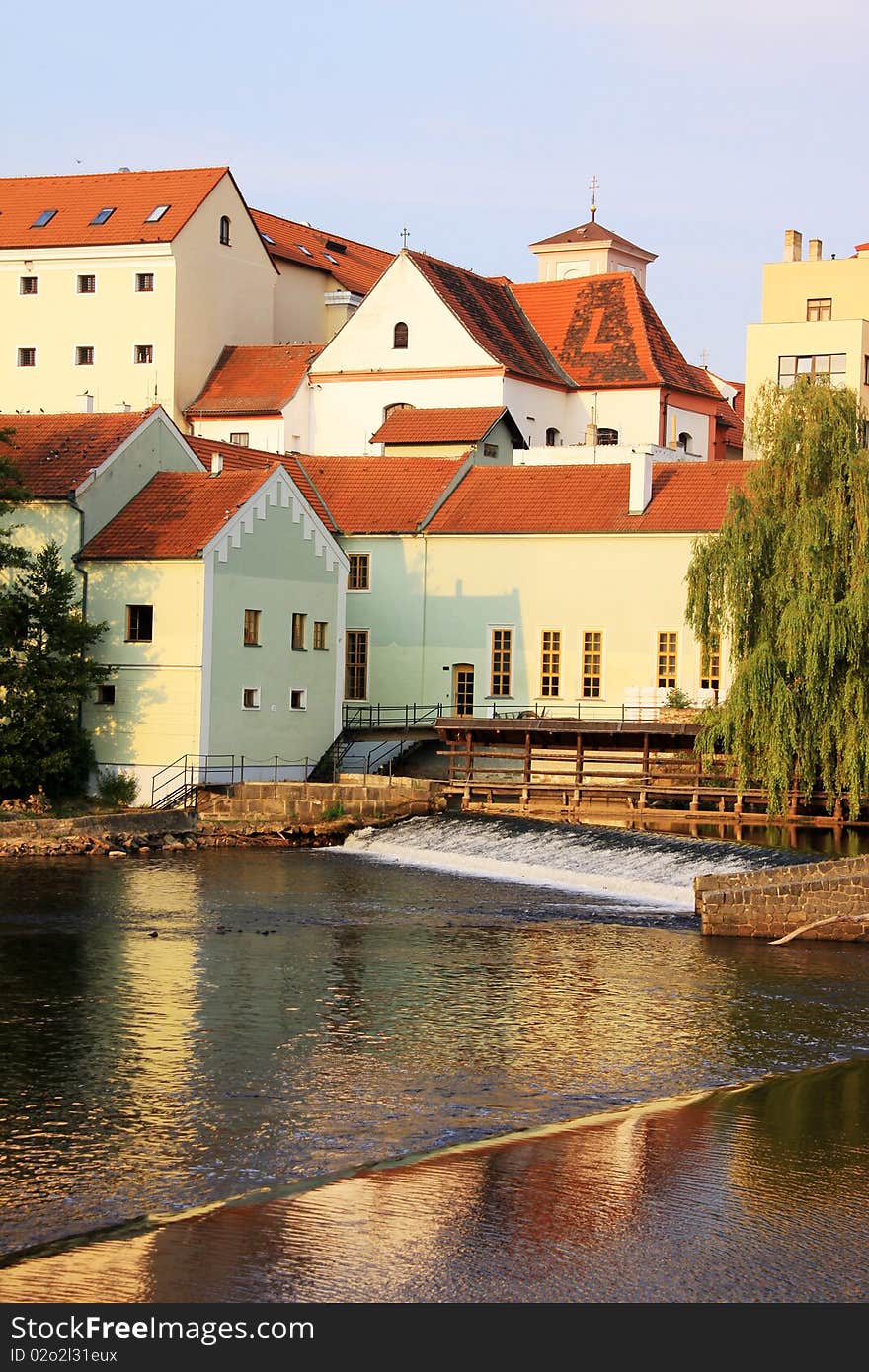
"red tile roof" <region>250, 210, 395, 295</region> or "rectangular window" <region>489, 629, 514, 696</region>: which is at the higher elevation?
"red tile roof" <region>250, 210, 395, 295</region>

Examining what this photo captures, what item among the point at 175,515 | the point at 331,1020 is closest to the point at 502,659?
the point at 175,515

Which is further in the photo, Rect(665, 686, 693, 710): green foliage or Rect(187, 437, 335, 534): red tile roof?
Answer: Rect(187, 437, 335, 534): red tile roof

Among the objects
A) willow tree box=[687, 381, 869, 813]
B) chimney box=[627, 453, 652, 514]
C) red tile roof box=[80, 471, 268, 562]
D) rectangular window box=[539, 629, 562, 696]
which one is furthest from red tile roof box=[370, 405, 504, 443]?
willow tree box=[687, 381, 869, 813]

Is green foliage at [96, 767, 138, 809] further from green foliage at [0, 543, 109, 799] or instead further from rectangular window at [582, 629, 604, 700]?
rectangular window at [582, 629, 604, 700]

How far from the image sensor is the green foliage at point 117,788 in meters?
39.2

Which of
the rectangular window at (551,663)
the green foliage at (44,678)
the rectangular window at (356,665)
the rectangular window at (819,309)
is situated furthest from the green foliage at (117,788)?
the rectangular window at (819,309)

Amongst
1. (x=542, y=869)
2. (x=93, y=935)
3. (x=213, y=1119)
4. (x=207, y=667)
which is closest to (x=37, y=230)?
(x=207, y=667)

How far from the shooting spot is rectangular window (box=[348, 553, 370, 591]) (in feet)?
161

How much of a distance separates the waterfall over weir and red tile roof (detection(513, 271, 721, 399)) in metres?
28.0

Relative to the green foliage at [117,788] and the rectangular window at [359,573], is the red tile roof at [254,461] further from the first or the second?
the green foliage at [117,788]

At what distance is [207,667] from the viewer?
39.6m

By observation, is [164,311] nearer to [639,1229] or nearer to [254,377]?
[254,377]

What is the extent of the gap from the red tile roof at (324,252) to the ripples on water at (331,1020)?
4266 centimetres

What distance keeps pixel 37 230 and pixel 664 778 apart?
3398cm
